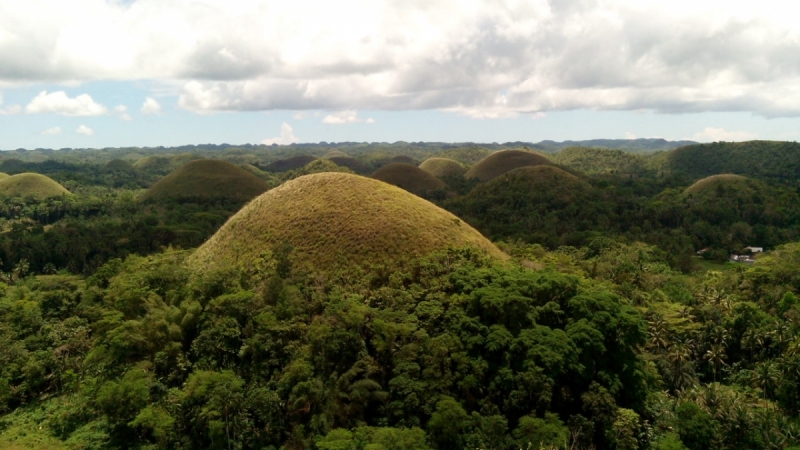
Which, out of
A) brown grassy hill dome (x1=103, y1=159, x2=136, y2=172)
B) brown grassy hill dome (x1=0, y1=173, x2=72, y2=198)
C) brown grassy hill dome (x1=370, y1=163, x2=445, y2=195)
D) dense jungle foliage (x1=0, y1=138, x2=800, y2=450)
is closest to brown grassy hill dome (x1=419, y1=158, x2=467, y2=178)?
brown grassy hill dome (x1=370, y1=163, x2=445, y2=195)

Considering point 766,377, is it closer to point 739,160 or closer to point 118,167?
point 739,160

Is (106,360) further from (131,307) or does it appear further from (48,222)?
(48,222)

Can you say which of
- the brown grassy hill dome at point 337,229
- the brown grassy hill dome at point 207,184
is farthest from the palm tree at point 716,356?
the brown grassy hill dome at point 207,184

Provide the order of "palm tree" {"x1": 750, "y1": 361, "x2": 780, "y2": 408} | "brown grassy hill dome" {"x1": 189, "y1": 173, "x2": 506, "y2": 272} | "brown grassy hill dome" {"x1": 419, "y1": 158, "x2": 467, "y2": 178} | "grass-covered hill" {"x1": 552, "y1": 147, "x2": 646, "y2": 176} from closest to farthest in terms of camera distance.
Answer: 1. "palm tree" {"x1": 750, "y1": 361, "x2": 780, "y2": 408}
2. "brown grassy hill dome" {"x1": 189, "y1": 173, "x2": 506, "y2": 272}
3. "brown grassy hill dome" {"x1": 419, "y1": 158, "x2": 467, "y2": 178}
4. "grass-covered hill" {"x1": 552, "y1": 147, "x2": 646, "y2": 176}

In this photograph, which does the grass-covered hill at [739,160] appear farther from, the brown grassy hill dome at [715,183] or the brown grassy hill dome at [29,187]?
the brown grassy hill dome at [29,187]

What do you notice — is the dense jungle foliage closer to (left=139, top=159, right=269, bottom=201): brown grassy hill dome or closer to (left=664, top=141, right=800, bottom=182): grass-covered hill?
(left=139, top=159, right=269, bottom=201): brown grassy hill dome
